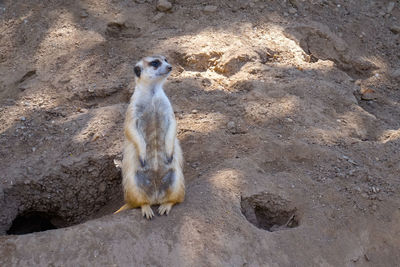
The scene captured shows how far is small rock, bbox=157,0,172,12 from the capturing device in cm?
501

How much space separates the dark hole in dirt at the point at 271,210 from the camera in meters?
2.93

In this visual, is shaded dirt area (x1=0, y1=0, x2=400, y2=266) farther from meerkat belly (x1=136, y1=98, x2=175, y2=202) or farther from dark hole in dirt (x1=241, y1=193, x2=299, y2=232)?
meerkat belly (x1=136, y1=98, x2=175, y2=202)

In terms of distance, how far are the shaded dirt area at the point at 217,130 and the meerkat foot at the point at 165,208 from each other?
0.07m

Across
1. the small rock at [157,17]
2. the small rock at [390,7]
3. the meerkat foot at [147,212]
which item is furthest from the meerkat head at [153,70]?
the small rock at [390,7]

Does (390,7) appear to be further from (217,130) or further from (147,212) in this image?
(147,212)

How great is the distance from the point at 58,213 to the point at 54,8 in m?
2.48

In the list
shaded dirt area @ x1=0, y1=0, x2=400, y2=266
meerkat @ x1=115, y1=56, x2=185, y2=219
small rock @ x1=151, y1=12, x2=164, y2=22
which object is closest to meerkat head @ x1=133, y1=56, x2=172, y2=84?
meerkat @ x1=115, y1=56, x2=185, y2=219

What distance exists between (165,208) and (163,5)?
2.97 meters

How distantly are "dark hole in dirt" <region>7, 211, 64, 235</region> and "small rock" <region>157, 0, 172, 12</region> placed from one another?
2.64 m

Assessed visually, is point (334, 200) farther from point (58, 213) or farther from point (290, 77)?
point (58, 213)

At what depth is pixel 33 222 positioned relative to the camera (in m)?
3.86

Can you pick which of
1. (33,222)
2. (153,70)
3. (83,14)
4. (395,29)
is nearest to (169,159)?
(153,70)

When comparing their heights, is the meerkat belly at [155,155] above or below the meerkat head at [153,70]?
below

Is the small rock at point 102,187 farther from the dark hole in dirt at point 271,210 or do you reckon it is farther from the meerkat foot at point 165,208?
the dark hole in dirt at point 271,210
